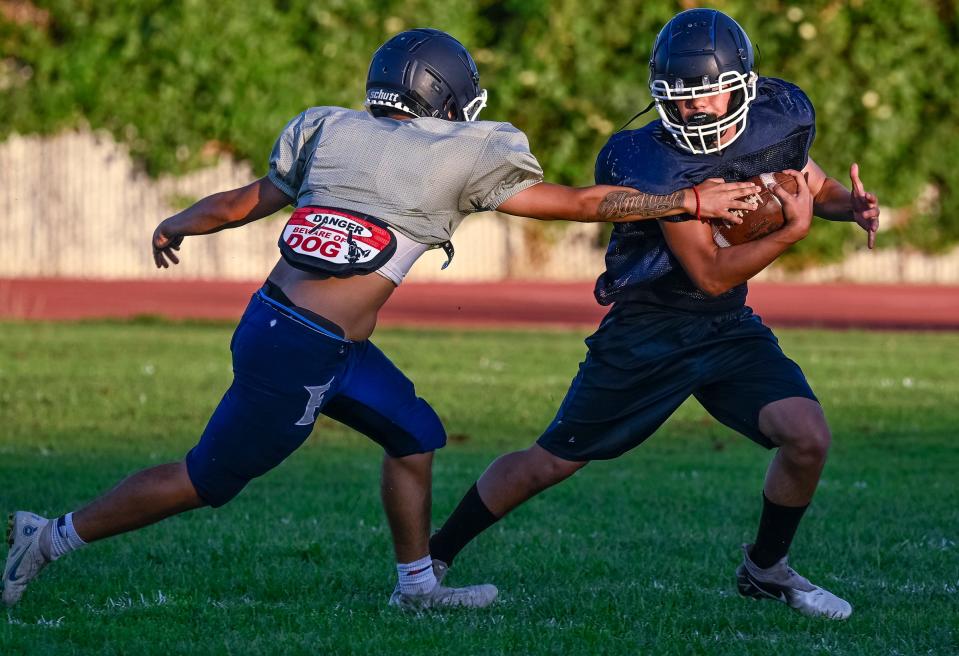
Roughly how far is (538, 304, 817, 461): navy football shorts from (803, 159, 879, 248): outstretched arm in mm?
484

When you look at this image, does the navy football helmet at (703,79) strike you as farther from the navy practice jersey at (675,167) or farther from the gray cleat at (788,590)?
the gray cleat at (788,590)

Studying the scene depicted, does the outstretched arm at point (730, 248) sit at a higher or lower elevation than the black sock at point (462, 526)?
higher

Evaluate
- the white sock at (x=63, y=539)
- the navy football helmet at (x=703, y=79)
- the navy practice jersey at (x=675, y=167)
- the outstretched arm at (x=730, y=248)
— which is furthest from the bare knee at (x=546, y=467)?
the white sock at (x=63, y=539)

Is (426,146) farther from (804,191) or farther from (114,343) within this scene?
(114,343)

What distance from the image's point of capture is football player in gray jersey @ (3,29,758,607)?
4.12m

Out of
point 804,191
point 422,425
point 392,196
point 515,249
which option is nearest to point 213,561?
point 422,425

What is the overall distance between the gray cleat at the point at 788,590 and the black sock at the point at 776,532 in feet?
0.08

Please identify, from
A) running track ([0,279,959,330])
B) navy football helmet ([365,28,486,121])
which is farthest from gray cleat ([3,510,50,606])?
running track ([0,279,959,330])

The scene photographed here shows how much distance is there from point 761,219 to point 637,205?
0.47 m

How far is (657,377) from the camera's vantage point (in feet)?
15.1

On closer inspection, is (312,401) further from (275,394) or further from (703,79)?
(703,79)

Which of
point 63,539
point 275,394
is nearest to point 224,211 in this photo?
point 275,394

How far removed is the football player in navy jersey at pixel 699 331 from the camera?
4.46 meters

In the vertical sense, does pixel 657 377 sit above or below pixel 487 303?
above
